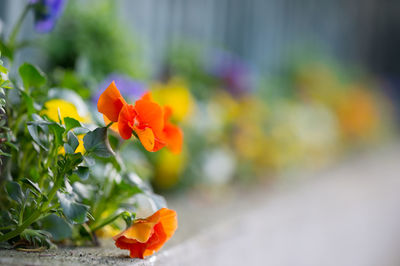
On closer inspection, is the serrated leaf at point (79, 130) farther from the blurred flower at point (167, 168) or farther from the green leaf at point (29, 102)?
the blurred flower at point (167, 168)

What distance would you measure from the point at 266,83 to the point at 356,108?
85cm

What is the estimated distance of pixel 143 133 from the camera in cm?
65

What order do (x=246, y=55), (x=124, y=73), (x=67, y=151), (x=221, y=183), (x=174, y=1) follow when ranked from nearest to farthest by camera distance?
(x=67, y=151), (x=124, y=73), (x=221, y=183), (x=174, y=1), (x=246, y=55)

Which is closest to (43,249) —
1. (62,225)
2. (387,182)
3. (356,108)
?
(62,225)

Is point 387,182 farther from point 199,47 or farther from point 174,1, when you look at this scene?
point 174,1

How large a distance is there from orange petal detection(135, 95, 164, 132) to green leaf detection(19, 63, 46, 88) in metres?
0.17

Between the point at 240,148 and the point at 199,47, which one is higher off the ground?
the point at 199,47

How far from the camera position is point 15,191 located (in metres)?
0.65

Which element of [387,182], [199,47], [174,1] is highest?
[174,1]

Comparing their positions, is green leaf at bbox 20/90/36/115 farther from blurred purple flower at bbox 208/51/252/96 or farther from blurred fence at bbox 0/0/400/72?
blurred purple flower at bbox 208/51/252/96

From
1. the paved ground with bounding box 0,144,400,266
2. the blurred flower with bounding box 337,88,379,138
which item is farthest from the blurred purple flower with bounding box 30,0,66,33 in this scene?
the blurred flower with bounding box 337,88,379,138

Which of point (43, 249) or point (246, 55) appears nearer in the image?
point (43, 249)

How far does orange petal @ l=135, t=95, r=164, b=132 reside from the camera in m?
0.66

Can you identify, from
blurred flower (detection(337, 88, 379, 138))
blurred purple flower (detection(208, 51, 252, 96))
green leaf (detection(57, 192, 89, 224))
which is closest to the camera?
green leaf (detection(57, 192, 89, 224))
